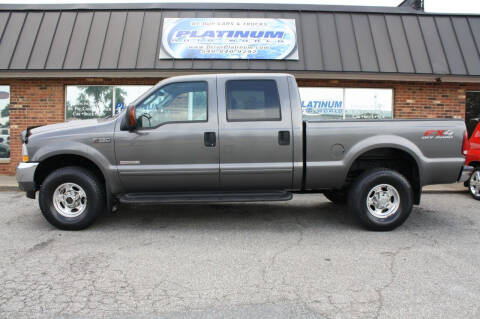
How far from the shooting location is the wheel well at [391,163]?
4996mm

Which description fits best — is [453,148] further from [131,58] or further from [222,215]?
[131,58]

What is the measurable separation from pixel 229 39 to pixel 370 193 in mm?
5998

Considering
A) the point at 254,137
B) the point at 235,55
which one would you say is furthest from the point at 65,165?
the point at 235,55

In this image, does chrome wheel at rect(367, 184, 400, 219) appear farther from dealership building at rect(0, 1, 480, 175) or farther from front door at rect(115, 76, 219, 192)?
dealership building at rect(0, 1, 480, 175)

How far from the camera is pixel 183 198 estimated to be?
4766 millimetres

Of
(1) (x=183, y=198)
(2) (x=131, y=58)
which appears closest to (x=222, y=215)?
(1) (x=183, y=198)

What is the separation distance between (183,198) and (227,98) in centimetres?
144

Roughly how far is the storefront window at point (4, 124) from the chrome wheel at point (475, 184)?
11047mm

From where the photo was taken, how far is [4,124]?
991cm

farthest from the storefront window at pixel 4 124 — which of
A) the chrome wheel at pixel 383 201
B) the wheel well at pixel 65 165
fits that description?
the chrome wheel at pixel 383 201

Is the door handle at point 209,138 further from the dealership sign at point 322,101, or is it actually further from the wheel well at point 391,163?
the dealership sign at point 322,101

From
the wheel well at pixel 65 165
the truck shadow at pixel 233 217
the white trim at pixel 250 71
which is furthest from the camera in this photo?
the white trim at pixel 250 71

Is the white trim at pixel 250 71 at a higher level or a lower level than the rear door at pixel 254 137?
higher

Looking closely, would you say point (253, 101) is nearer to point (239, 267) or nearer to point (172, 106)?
point (172, 106)
